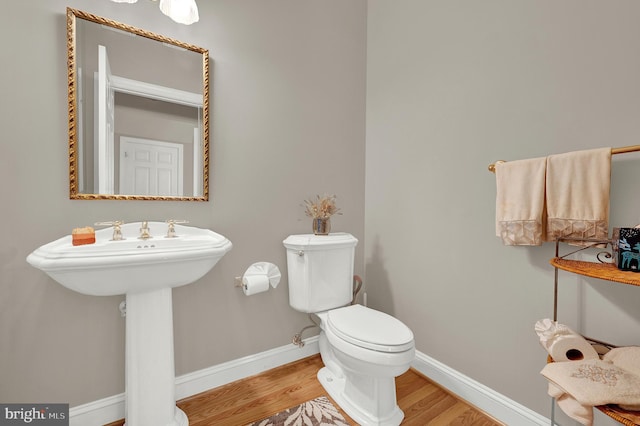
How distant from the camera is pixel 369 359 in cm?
120

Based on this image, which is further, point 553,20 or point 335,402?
point 335,402

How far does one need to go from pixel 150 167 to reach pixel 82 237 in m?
0.45

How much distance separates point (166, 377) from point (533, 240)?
164 centimetres

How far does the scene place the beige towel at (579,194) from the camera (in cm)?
100

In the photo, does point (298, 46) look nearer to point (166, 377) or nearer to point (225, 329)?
point (225, 329)

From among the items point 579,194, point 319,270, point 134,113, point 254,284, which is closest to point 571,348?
point 579,194

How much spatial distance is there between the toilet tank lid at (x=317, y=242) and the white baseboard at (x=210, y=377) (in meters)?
0.73

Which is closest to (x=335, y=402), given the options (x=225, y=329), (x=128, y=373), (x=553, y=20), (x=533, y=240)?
(x=225, y=329)

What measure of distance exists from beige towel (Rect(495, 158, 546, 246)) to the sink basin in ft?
3.94

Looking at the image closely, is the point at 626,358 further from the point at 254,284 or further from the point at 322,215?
the point at 254,284

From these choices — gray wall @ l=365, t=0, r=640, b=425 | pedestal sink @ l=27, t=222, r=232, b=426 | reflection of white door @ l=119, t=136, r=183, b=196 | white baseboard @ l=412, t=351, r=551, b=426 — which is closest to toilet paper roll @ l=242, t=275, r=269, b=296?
pedestal sink @ l=27, t=222, r=232, b=426

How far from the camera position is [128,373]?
1160 mm

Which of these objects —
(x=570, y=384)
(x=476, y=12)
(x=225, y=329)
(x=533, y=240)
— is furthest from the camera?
(x=225, y=329)

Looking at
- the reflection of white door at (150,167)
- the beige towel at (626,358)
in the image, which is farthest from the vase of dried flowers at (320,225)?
the beige towel at (626,358)
